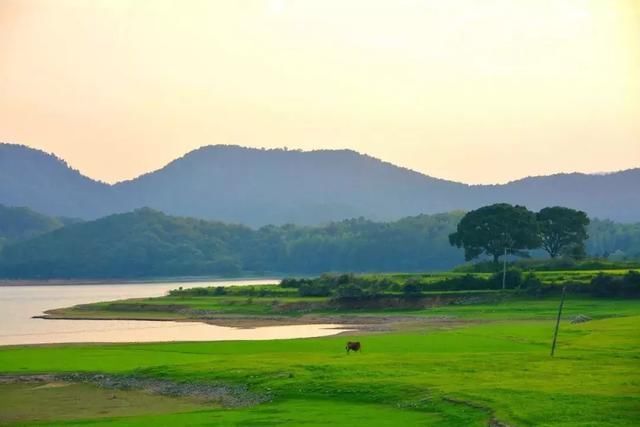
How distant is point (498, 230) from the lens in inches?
5059

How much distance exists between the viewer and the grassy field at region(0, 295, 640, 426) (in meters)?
32.5

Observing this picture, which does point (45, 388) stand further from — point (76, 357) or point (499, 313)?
point (499, 313)

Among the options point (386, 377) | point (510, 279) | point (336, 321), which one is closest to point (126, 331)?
point (336, 321)

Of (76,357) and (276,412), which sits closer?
(276,412)

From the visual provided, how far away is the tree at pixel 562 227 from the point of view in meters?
140

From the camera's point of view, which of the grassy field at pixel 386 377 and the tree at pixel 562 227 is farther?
the tree at pixel 562 227

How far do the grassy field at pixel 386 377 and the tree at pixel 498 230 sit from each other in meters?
63.2

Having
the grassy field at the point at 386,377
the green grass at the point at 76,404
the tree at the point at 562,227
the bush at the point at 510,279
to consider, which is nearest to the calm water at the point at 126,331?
the grassy field at the point at 386,377

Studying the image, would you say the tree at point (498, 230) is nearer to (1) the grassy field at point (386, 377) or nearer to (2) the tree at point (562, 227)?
(2) the tree at point (562, 227)

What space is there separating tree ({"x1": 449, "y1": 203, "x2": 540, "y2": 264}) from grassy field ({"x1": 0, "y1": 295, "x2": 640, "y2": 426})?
6317 centimetres

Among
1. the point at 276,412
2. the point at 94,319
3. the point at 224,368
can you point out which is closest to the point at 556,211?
the point at 94,319

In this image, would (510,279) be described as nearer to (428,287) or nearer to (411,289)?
(428,287)

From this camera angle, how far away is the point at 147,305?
119125 millimetres

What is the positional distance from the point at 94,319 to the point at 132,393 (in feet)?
214
